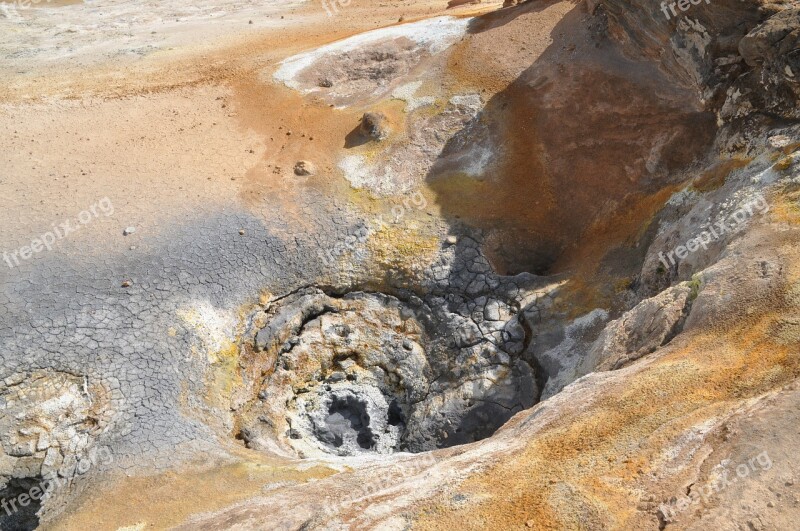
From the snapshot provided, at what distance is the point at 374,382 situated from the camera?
14641 mm

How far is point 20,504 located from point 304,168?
9146mm

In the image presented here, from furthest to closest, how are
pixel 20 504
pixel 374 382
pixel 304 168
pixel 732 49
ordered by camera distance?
1. pixel 304 168
2. pixel 374 382
3. pixel 732 49
4. pixel 20 504

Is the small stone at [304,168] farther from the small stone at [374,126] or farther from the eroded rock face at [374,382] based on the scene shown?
the eroded rock face at [374,382]

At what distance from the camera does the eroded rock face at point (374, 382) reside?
1333 centimetres

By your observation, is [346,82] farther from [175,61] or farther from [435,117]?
[175,61]

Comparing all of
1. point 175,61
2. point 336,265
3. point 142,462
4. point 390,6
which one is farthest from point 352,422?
point 390,6

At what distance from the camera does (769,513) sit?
5859 mm

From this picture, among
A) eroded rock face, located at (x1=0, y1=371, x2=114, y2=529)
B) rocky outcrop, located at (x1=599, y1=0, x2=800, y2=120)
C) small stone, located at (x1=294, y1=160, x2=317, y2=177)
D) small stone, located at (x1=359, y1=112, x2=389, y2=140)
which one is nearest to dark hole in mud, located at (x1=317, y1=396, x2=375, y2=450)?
eroded rock face, located at (x1=0, y1=371, x2=114, y2=529)

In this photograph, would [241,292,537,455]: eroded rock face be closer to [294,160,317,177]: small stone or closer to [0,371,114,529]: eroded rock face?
[0,371,114,529]: eroded rock face

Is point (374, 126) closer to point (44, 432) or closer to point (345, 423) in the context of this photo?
point (345, 423)

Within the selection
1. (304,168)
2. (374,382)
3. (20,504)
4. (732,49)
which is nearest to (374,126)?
(304,168)

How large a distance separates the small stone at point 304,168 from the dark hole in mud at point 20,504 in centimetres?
857

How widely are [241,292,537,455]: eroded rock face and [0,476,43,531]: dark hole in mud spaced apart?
11.8 ft

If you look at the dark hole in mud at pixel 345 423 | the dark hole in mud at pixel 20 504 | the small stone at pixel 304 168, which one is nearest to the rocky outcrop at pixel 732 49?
the small stone at pixel 304 168
